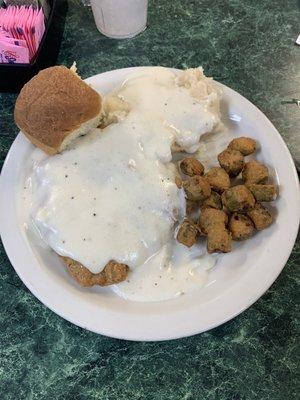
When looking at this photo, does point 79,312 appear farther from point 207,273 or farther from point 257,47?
point 257,47

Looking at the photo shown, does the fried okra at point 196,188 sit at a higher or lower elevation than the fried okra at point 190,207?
higher

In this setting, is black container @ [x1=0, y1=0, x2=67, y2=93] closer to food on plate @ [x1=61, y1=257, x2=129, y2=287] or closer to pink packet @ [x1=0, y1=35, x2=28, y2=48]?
pink packet @ [x1=0, y1=35, x2=28, y2=48]

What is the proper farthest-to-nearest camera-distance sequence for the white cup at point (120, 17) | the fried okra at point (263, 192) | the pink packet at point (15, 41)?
the white cup at point (120, 17) < the pink packet at point (15, 41) < the fried okra at point (263, 192)

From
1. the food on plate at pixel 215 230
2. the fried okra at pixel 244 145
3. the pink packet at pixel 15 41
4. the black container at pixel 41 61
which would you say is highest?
the pink packet at pixel 15 41

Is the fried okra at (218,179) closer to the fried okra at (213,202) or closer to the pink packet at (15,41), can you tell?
the fried okra at (213,202)

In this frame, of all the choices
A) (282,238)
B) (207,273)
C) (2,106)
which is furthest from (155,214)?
(2,106)

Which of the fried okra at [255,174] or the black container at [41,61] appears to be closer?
the fried okra at [255,174]

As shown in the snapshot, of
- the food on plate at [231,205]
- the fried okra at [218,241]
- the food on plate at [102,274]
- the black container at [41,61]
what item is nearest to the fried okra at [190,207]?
the food on plate at [231,205]
